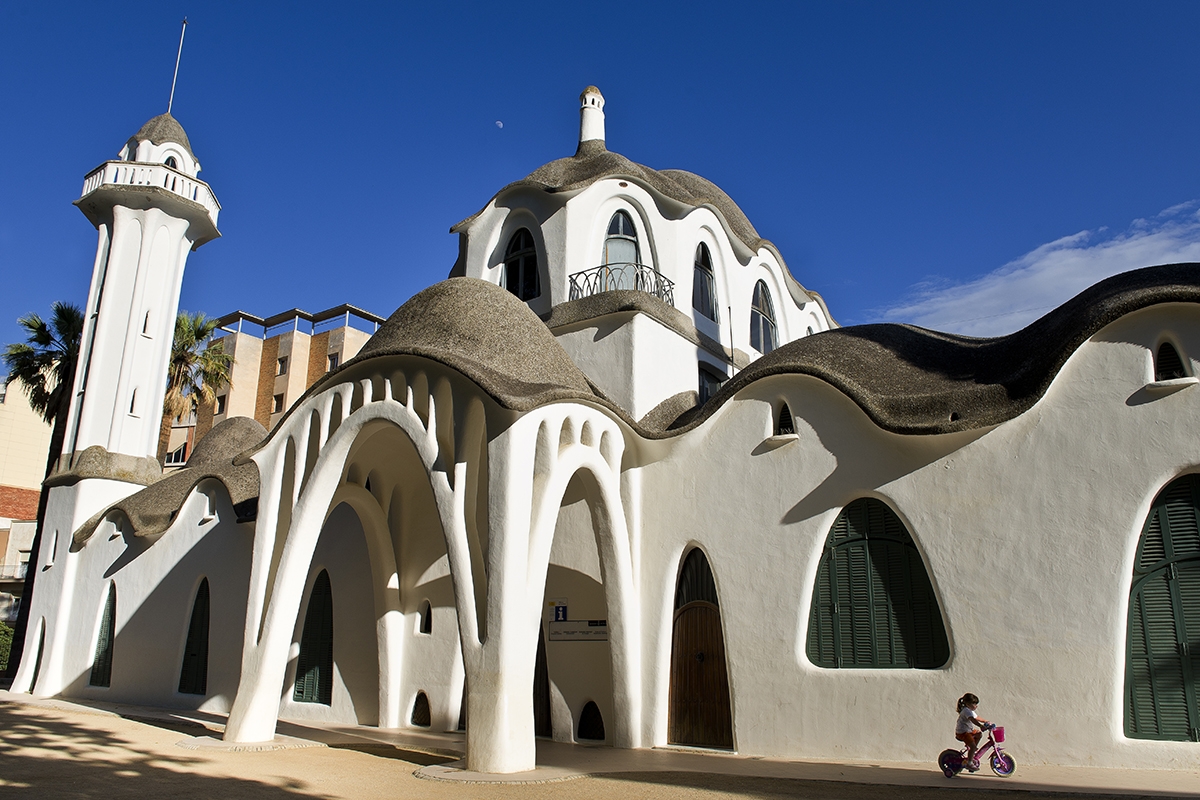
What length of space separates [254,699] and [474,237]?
10.2 metres

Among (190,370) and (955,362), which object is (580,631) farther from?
(190,370)

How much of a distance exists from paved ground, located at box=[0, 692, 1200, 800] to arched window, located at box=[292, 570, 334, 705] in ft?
9.40

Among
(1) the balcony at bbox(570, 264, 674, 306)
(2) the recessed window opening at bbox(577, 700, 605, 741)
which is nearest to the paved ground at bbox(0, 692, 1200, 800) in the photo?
(2) the recessed window opening at bbox(577, 700, 605, 741)

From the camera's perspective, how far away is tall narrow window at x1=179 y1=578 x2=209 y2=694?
15.4 meters

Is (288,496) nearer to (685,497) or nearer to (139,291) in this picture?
(685,497)

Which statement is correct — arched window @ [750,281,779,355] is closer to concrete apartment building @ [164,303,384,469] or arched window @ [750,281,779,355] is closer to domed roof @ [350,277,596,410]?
domed roof @ [350,277,596,410]

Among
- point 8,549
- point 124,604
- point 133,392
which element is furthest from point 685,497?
point 8,549

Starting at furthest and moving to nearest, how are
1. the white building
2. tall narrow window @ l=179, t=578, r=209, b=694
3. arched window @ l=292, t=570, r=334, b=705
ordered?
tall narrow window @ l=179, t=578, r=209, b=694, arched window @ l=292, t=570, r=334, b=705, the white building

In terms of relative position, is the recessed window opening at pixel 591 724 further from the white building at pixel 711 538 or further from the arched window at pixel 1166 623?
the arched window at pixel 1166 623

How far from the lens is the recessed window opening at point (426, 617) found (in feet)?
43.8

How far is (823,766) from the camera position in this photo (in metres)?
9.19

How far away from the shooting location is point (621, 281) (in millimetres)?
16109

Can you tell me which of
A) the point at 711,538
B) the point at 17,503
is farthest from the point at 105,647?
the point at 17,503

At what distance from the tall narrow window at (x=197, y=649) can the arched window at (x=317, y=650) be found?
1952mm
